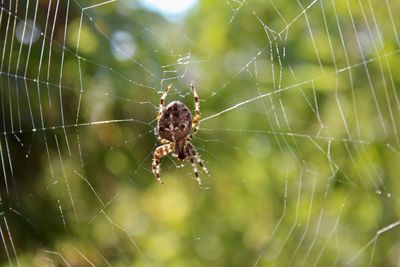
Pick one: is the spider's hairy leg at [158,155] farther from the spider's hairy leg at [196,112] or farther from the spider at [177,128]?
the spider's hairy leg at [196,112]

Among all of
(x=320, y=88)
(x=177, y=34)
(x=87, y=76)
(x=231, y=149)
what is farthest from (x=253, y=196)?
(x=87, y=76)

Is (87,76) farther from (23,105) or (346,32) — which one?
(346,32)

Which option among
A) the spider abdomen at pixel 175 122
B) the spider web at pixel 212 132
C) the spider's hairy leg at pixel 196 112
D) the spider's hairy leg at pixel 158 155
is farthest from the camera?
the spider web at pixel 212 132

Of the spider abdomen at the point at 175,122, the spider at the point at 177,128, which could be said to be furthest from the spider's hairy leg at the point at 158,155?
the spider abdomen at the point at 175,122

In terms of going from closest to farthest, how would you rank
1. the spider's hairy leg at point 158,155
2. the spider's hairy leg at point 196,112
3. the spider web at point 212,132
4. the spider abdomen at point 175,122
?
the spider abdomen at point 175,122, the spider's hairy leg at point 196,112, the spider's hairy leg at point 158,155, the spider web at point 212,132

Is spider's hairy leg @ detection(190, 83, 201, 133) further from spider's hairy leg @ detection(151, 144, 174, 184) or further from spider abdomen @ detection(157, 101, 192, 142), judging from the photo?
spider's hairy leg @ detection(151, 144, 174, 184)

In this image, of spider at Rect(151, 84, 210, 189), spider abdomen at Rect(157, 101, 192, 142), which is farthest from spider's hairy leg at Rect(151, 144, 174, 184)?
spider abdomen at Rect(157, 101, 192, 142)

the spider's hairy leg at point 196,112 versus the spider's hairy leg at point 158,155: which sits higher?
the spider's hairy leg at point 196,112

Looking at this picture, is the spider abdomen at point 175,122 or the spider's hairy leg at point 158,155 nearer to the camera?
the spider abdomen at point 175,122
